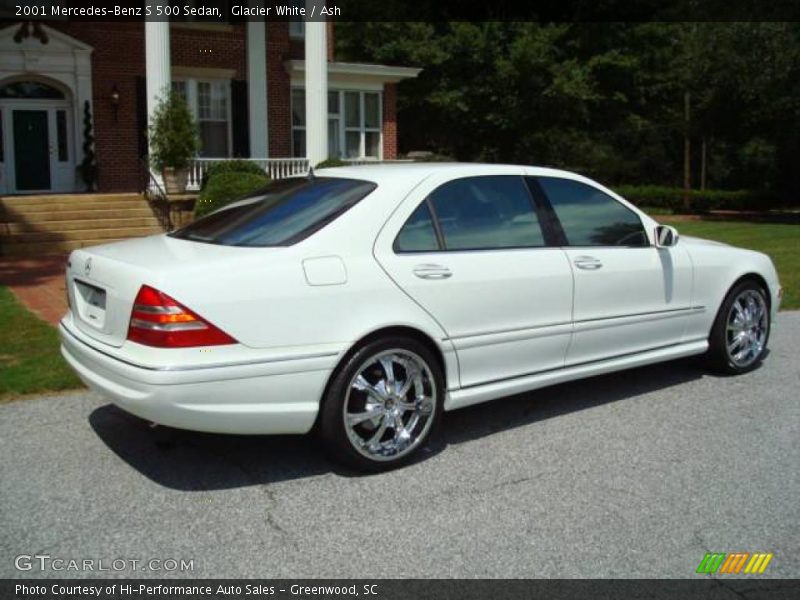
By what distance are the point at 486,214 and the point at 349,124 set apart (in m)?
19.6

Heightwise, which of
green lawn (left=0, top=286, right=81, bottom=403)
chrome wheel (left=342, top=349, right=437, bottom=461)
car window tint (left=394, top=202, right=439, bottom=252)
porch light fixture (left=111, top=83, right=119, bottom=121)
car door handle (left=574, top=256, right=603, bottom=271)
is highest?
porch light fixture (left=111, top=83, right=119, bottom=121)

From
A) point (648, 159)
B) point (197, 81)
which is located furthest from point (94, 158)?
point (648, 159)

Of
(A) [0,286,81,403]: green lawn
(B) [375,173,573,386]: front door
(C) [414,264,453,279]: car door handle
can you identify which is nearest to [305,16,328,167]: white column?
(A) [0,286,81,403]: green lawn

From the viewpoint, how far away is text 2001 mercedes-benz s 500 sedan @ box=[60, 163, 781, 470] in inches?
160

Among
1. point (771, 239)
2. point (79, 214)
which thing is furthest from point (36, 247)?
point (771, 239)

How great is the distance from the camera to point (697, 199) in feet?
109

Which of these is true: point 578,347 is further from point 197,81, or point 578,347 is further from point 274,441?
point 197,81

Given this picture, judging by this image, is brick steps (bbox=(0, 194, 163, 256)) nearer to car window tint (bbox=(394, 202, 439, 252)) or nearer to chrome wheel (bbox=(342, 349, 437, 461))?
car window tint (bbox=(394, 202, 439, 252))

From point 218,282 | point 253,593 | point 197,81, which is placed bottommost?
point 253,593

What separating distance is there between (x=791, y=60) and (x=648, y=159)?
51.2ft

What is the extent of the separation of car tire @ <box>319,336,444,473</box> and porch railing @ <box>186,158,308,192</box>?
562 inches

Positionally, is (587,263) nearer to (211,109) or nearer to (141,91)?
(141,91)

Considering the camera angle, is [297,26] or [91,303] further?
[297,26]

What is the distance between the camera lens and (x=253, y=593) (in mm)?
3256
